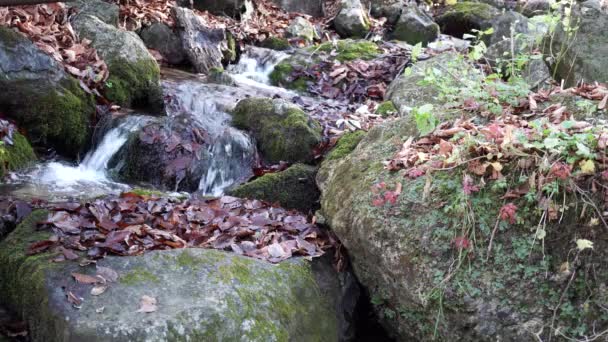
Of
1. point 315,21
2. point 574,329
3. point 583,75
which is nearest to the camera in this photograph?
point 574,329

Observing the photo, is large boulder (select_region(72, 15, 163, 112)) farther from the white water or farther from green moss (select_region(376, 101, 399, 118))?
green moss (select_region(376, 101, 399, 118))

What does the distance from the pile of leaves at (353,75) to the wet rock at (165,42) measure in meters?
2.05

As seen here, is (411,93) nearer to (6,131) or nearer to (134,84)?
(134,84)

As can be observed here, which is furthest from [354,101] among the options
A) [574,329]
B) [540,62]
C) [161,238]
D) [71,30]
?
[574,329]

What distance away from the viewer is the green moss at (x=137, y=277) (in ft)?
11.1

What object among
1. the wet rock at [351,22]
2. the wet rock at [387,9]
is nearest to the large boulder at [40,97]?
the wet rock at [351,22]

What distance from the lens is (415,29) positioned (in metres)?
13.1

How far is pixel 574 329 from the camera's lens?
3.30 m

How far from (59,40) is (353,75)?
463cm

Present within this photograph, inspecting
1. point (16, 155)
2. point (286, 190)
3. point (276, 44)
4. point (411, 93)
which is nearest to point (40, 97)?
point (16, 155)

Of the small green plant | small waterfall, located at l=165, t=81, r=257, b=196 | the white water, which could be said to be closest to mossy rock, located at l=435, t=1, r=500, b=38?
small waterfall, located at l=165, t=81, r=257, b=196

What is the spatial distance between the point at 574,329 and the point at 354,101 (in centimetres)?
623

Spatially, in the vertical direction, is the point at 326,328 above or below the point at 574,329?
below

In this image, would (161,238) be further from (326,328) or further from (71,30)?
(71,30)
